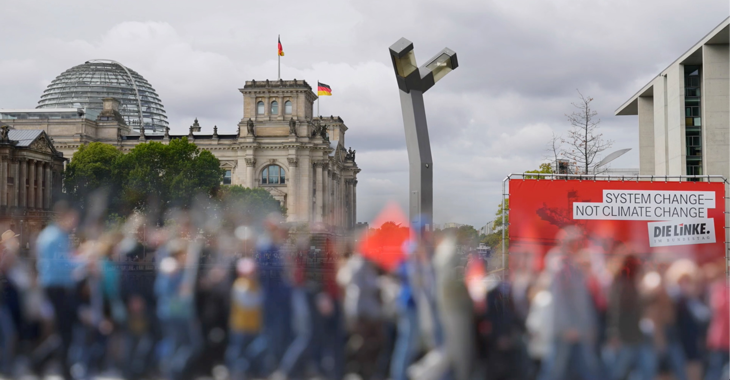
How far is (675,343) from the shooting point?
8242 mm

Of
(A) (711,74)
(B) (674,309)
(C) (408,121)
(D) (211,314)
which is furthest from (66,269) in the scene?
(A) (711,74)

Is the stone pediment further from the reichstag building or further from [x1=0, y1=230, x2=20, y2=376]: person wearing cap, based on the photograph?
[x1=0, y1=230, x2=20, y2=376]: person wearing cap

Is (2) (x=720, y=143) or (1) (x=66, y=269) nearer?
(1) (x=66, y=269)

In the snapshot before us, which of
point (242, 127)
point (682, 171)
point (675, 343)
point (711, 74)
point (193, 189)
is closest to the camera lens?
point (675, 343)

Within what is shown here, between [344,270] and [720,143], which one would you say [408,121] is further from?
[720,143]

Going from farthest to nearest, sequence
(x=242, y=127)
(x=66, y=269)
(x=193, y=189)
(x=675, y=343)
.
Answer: (x=242, y=127) < (x=193, y=189) < (x=66, y=269) < (x=675, y=343)

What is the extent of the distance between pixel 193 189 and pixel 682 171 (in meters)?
→ 44.3

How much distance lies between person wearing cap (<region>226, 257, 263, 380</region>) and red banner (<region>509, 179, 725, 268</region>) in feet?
38.0

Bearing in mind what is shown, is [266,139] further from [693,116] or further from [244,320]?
[244,320]

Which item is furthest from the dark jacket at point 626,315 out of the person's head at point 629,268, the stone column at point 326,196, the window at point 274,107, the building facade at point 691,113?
the stone column at point 326,196

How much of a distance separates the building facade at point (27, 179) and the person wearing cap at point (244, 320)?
6621 cm

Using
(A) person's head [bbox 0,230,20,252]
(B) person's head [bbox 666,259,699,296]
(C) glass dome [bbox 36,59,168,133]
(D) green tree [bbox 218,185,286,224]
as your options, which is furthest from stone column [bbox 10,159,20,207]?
(B) person's head [bbox 666,259,699,296]

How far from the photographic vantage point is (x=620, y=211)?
19.2 meters

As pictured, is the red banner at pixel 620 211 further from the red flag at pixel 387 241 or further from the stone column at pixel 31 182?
the stone column at pixel 31 182
